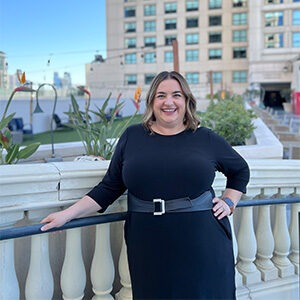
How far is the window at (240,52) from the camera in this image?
50.1 meters

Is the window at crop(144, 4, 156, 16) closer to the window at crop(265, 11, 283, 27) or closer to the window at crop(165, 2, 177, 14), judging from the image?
the window at crop(165, 2, 177, 14)

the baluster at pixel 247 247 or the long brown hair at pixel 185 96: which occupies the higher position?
the long brown hair at pixel 185 96

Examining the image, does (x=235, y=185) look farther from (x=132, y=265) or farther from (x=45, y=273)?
(x=45, y=273)

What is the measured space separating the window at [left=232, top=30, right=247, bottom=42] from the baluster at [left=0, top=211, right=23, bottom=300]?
5233cm

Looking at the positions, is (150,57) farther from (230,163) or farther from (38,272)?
(38,272)

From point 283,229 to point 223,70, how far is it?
164 feet

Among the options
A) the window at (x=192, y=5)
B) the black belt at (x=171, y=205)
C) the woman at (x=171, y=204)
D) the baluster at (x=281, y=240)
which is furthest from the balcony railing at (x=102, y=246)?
the window at (x=192, y=5)

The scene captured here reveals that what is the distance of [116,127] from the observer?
315 centimetres

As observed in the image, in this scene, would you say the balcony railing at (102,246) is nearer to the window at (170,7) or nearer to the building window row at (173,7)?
the building window row at (173,7)

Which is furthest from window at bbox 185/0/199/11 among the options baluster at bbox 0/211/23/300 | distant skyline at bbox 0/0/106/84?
baluster at bbox 0/211/23/300

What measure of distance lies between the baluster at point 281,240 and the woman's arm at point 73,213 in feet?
4.07

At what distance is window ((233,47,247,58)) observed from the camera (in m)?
50.1

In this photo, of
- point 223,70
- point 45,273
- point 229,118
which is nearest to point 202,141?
point 45,273

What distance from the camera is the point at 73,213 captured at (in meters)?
1.69
